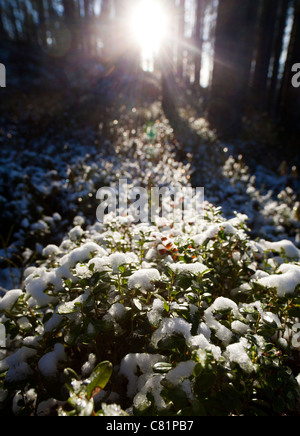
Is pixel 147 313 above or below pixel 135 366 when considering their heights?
above

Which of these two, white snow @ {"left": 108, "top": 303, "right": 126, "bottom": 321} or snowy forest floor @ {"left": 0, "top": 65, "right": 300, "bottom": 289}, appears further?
snowy forest floor @ {"left": 0, "top": 65, "right": 300, "bottom": 289}

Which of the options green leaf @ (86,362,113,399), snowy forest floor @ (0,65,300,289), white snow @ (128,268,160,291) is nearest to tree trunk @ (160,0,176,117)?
snowy forest floor @ (0,65,300,289)

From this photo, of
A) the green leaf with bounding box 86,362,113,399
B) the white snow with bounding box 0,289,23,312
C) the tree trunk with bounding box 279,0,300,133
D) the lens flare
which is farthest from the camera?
the lens flare

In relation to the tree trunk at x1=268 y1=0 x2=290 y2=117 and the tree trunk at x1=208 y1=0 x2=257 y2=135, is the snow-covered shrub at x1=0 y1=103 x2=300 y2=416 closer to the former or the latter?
the tree trunk at x1=208 y1=0 x2=257 y2=135

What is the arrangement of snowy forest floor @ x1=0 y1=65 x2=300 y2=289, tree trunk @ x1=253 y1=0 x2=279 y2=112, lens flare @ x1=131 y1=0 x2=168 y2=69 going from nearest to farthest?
snowy forest floor @ x1=0 y1=65 x2=300 y2=289
tree trunk @ x1=253 y1=0 x2=279 y2=112
lens flare @ x1=131 y1=0 x2=168 y2=69

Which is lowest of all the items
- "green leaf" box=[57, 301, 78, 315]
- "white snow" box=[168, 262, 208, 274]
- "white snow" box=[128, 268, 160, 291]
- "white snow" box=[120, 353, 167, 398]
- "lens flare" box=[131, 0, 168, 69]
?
"white snow" box=[120, 353, 167, 398]

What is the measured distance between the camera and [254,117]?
11.6 m

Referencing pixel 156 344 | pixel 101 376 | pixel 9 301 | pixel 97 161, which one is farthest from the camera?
pixel 97 161

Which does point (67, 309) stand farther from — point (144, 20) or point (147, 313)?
point (144, 20)

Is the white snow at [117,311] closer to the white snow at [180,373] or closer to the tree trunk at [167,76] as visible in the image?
the white snow at [180,373]

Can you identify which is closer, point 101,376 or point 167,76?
point 101,376

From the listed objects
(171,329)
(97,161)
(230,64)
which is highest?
(230,64)

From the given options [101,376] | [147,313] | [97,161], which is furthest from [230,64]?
[101,376]
